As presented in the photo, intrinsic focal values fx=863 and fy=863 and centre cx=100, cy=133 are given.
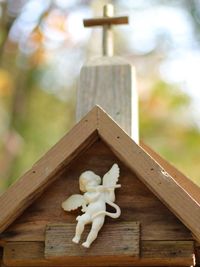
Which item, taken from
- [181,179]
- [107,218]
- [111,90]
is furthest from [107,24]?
[107,218]

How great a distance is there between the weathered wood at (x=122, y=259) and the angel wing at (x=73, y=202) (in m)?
0.15

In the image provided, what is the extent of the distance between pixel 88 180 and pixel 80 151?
13 centimetres

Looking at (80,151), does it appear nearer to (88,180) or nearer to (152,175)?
(88,180)

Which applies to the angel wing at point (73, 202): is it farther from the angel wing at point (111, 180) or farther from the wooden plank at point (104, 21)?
the wooden plank at point (104, 21)

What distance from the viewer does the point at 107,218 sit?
9.21ft

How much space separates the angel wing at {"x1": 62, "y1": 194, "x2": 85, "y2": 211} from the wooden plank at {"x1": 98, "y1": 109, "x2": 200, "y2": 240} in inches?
7.6

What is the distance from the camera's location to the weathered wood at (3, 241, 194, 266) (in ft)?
9.02

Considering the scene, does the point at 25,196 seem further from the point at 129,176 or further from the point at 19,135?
the point at 19,135

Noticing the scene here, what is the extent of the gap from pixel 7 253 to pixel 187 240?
1.99 feet

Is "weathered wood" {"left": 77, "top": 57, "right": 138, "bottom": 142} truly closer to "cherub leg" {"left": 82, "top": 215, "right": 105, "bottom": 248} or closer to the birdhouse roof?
the birdhouse roof

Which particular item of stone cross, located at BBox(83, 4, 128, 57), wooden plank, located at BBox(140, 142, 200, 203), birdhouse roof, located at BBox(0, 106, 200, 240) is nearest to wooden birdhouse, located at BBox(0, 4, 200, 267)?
birdhouse roof, located at BBox(0, 106, 200, 240)

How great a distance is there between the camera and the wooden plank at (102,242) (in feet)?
9.05

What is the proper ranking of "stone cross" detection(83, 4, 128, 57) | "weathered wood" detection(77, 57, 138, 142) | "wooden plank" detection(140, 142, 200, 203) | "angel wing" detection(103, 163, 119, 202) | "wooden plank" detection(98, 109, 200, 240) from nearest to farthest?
"wooden plank" detection(98, 109, 200, 240) < "angel wing" detection(103, 163, 119, 202) < "wooden plank" detection(140, 142, 200, 203) < "weathered wood" detection(77, 57, 138, 142) < "stone cross" detection(83, 4, 128, 57)

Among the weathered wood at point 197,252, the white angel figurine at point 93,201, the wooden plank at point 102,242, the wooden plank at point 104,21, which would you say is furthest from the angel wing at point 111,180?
the wooden plank at point 104,21
